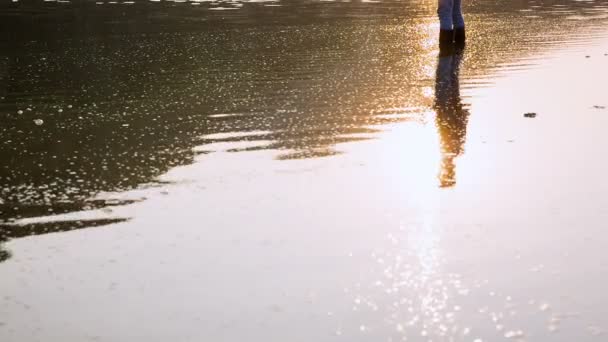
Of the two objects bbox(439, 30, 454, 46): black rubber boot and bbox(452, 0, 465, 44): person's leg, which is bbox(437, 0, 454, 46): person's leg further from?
bbox(452, 0, 465, 44): person's leg

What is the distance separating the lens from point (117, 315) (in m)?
3.80

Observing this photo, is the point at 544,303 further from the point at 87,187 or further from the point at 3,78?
the point at 3,78

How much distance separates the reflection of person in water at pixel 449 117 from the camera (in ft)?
21.1

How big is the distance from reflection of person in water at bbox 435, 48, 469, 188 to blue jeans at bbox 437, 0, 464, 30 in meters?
1.40

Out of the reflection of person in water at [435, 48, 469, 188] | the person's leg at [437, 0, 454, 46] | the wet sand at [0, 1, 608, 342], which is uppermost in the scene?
the person's leg at [437, 0, 454, 46]

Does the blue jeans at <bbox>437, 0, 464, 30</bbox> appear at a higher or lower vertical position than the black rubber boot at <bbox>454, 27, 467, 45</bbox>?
higher

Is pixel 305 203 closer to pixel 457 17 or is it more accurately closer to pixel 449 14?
pixel 449 14

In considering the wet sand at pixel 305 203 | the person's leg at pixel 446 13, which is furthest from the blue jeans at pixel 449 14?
the wet sand at pixel 305 203

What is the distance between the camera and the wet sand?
3.79 meters

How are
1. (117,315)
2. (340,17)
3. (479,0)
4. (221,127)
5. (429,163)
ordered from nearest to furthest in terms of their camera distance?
1. (117,315)
2. (429,163)
3. (221,127)
4. (340,17)
5. (479,0)

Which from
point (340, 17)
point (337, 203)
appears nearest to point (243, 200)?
point (337, 203)

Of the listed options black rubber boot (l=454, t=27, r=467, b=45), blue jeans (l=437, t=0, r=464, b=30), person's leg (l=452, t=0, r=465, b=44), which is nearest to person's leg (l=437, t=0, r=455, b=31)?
blue jeans (l=437, t=0, r=464, b=30)

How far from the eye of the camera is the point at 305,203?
5.54 m

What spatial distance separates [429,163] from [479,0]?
84.1 feet
